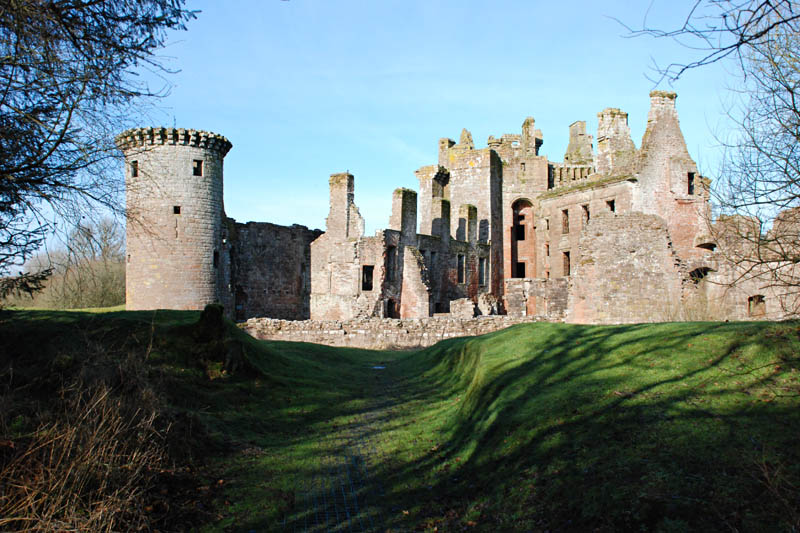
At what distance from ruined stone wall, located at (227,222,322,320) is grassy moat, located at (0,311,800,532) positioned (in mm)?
22448

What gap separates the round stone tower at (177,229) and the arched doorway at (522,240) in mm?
23866

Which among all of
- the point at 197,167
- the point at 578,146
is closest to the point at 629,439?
the point at 197,167

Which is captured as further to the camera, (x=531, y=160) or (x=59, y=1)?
(x=531, y=160)

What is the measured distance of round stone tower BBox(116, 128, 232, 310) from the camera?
28.0 meters

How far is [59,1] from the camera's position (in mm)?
7863

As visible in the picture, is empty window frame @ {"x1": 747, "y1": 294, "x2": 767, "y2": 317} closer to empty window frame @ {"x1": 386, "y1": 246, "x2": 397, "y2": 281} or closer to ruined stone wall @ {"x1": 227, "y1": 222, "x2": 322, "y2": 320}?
empty window frame @ {"x1": 386, "y1": 246, "x2": 397, "y2": 281}

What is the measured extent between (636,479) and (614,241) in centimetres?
1892

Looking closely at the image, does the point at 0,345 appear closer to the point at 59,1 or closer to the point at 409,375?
→ the point at 59,1

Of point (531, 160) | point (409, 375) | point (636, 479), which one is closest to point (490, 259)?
point (531, 160)

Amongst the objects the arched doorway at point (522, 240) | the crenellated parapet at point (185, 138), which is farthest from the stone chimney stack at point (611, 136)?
the crenellated parapet at point (185, 138)

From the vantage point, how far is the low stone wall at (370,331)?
88.5ft

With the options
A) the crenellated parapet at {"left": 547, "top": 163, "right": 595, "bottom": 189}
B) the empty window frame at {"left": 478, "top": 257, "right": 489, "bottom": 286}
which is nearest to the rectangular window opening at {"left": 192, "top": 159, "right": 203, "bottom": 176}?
the empty window frame at {"left": 478, "top": 257, "right": 489, "bottom": 286}

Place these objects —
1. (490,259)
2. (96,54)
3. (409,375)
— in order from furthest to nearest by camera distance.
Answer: (490,259) → (409,375) → (96,54)

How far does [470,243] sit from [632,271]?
1778 centimetres
